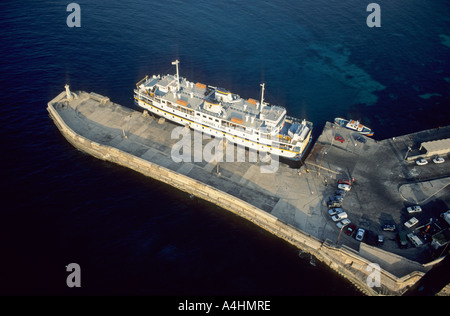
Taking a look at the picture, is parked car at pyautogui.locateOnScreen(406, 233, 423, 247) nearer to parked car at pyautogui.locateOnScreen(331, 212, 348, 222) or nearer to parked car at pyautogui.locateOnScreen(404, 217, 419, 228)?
parked car at pyautogui.locateOnScreen(404, 217, 419, 228)

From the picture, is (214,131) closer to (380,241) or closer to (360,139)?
(360,139)

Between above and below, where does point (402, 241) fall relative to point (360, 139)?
below

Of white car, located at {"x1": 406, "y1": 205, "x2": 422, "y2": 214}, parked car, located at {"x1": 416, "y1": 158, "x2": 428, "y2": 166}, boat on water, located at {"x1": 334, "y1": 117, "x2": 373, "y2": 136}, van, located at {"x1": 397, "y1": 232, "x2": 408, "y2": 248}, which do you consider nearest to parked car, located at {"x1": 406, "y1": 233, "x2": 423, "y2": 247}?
van, located at {"x1": 397, "y1": 232, "x2": 408, "y2": 248}

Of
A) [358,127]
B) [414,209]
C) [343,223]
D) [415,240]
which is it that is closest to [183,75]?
[358,127]

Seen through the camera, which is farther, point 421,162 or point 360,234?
point 421,162

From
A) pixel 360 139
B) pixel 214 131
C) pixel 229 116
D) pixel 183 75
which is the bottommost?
pixel 214 131
